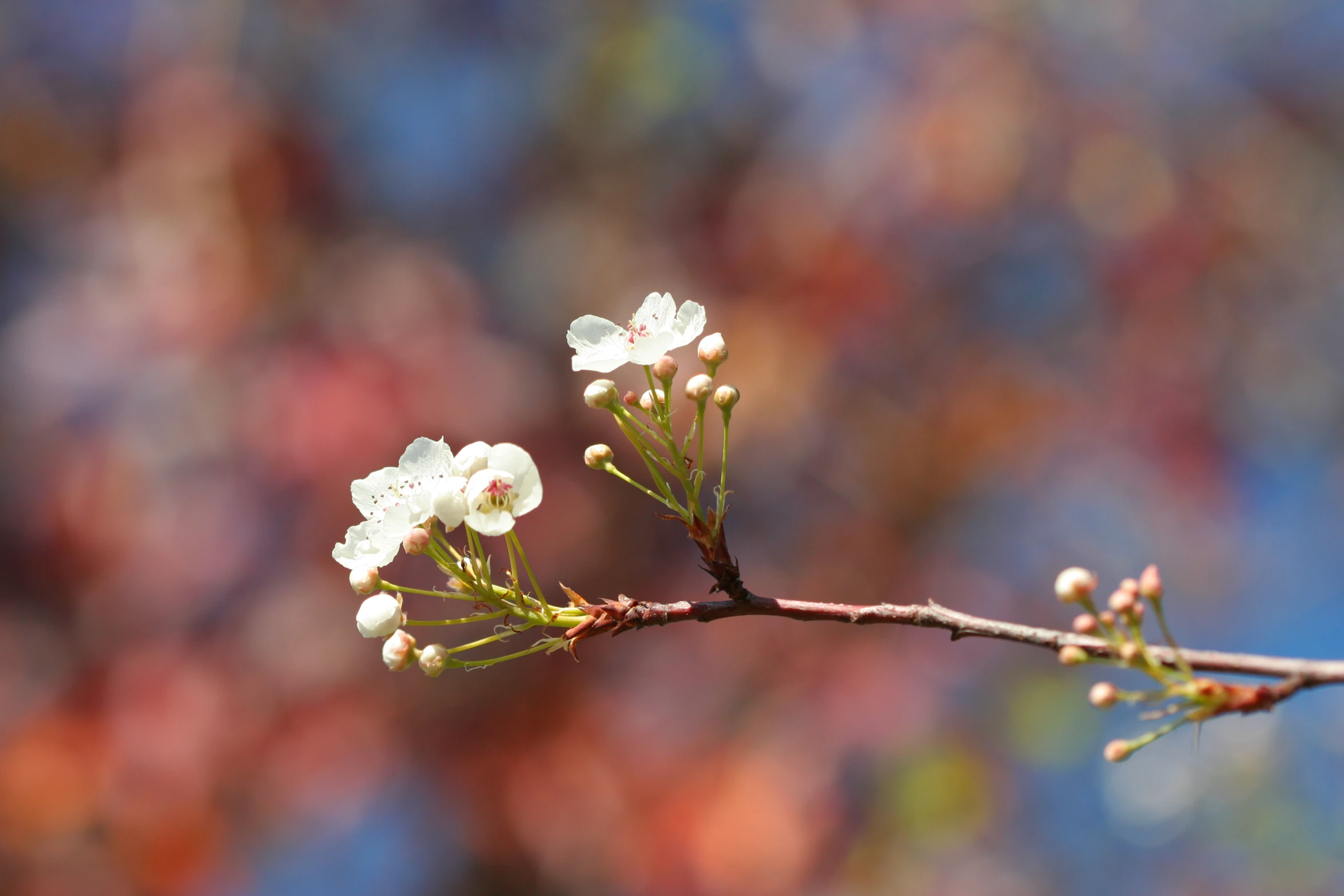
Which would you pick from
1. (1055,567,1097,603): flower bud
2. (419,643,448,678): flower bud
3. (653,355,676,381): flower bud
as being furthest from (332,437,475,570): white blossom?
(1055,567,1097,603): flower bud

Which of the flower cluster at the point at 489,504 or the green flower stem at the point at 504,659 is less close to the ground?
the flower cluster at the point at 489,504

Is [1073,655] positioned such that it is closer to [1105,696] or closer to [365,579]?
[1105,696]

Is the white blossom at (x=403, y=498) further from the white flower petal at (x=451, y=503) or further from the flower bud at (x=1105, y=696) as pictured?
the flower bud at (x=1105, y=696)

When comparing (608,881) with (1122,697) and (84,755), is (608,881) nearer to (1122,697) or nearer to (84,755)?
(84,755)

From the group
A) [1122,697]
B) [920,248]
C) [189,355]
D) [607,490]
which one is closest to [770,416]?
[607,490]

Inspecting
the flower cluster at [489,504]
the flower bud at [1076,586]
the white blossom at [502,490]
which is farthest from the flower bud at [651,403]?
the flower bud at [1076,586]

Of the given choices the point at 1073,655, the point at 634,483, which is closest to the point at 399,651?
the point at 634,483

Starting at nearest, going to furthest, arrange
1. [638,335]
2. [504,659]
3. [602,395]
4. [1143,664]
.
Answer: [1143,664]
[504,659]
[602,395]
[638,335]
